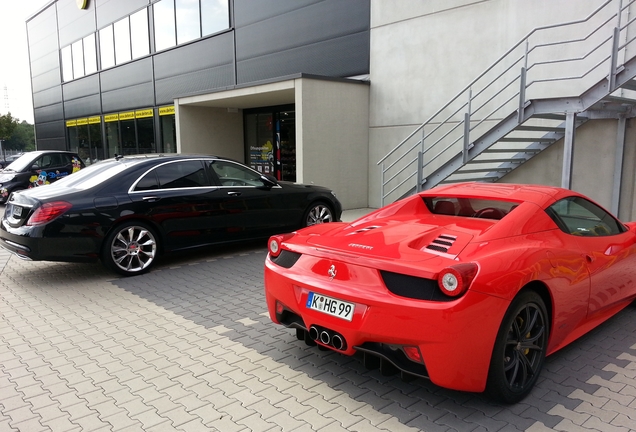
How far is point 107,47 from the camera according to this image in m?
24.6

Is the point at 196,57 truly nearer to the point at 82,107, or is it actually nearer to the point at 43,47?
the point at 82,107

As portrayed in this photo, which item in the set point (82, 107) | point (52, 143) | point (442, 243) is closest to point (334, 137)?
point (442, 243)

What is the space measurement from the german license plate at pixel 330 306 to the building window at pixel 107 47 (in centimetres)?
2461

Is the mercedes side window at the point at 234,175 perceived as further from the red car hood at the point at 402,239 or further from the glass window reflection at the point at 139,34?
the glass window reflection at the point at 139,34

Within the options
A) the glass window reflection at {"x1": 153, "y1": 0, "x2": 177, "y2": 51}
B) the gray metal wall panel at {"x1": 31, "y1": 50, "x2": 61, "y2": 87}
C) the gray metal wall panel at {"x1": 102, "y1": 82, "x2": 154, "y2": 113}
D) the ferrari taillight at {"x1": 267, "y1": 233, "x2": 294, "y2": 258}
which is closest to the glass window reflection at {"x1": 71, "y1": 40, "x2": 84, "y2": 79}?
the gray metal wall panel at {"x1": 31, "y1": 50, "x2": 61, "y2": 87}

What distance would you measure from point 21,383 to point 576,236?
14.1ft

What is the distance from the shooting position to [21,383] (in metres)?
3.56

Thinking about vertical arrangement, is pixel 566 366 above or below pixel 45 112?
below

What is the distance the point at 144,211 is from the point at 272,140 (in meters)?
10.7

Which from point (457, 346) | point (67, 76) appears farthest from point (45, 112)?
point (457, 346)

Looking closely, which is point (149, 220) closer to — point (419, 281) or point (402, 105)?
point (419, 281)

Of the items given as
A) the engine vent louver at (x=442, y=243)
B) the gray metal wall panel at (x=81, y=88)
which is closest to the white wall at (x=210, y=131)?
the gray metal wall panel at (x=81, y=88)

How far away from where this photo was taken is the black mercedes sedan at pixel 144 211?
5914 millimetres

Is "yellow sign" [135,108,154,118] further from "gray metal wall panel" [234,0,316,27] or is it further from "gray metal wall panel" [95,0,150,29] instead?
"gray metal wall panel" [234,0,316,27]
